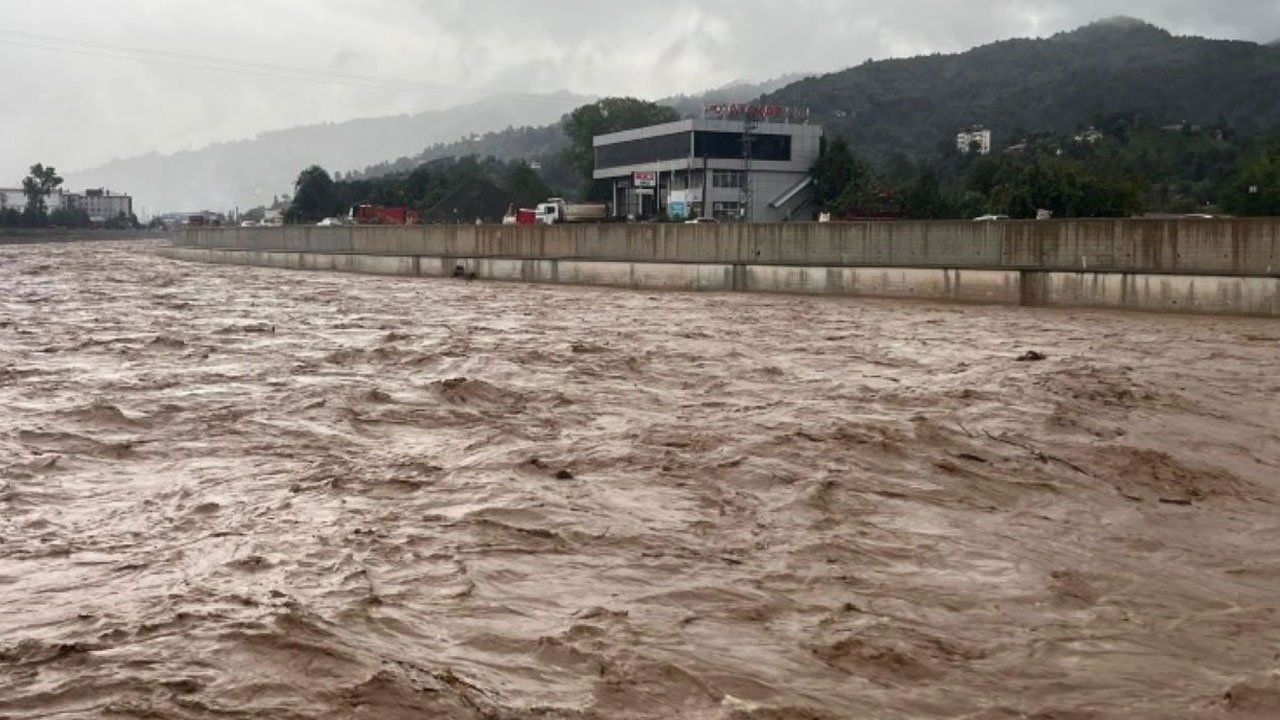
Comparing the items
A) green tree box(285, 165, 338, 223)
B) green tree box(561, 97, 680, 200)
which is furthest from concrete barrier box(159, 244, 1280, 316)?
green tree box(285, 165, 338, 223)

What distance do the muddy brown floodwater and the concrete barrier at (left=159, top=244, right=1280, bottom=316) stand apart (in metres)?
8.88

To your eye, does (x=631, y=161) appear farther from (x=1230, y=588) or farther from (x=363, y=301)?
(x=1230, y=588)

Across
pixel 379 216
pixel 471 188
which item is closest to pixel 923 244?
pixel 379 216

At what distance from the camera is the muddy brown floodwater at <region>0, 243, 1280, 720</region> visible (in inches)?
208

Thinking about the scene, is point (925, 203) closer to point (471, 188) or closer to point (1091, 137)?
point (471, 188)

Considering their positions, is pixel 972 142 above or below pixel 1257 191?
above

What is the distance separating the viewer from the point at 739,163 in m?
96.6

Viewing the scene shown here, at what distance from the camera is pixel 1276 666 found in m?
5.54

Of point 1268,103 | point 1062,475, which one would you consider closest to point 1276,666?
point 1062,475

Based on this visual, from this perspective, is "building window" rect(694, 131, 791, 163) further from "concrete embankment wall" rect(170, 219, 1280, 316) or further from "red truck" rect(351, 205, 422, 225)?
"concrete embankment wall" rect(170, 219, 1280, 316)

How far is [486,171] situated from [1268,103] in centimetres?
12941

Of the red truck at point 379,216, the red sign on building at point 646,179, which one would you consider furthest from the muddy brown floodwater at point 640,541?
the red sign on building at point 646,179

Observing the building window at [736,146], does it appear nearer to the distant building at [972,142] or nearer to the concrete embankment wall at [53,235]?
the distant building at [972,142]

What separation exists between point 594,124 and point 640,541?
125 meters
